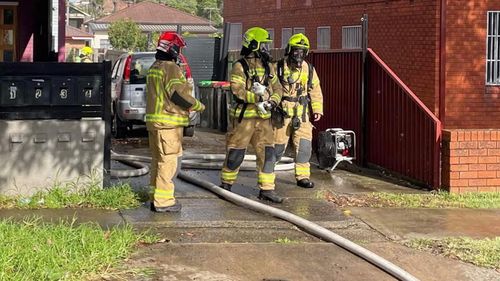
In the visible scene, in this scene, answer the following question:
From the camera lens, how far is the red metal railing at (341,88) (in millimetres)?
11117

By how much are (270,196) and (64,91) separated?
2558mm

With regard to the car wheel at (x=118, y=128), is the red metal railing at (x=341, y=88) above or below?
above

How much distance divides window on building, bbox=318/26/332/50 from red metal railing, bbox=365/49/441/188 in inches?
359

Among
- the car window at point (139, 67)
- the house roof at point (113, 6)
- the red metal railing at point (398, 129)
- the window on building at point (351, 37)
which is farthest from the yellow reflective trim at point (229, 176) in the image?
the house roof at point (113, 6)

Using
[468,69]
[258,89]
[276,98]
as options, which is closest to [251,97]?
[258,89]

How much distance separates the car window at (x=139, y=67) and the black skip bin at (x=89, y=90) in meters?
5.91

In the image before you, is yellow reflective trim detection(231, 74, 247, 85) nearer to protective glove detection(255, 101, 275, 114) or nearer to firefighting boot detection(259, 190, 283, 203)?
protective glove detection(255, 101, 275, 114)

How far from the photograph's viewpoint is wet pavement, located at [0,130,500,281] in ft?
18.8

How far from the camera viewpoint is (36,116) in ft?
25.7

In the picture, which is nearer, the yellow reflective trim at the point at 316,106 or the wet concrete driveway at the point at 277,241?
the wet concrete driveway at the point at 277,241

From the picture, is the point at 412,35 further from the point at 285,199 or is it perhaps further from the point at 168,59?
the point at 168,59

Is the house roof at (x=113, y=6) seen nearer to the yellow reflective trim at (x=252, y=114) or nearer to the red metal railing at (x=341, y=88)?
the red metal railing at (x=341, y=88)

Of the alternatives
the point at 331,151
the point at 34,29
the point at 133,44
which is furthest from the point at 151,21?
the point at 331,151

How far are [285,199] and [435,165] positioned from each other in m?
2.14
